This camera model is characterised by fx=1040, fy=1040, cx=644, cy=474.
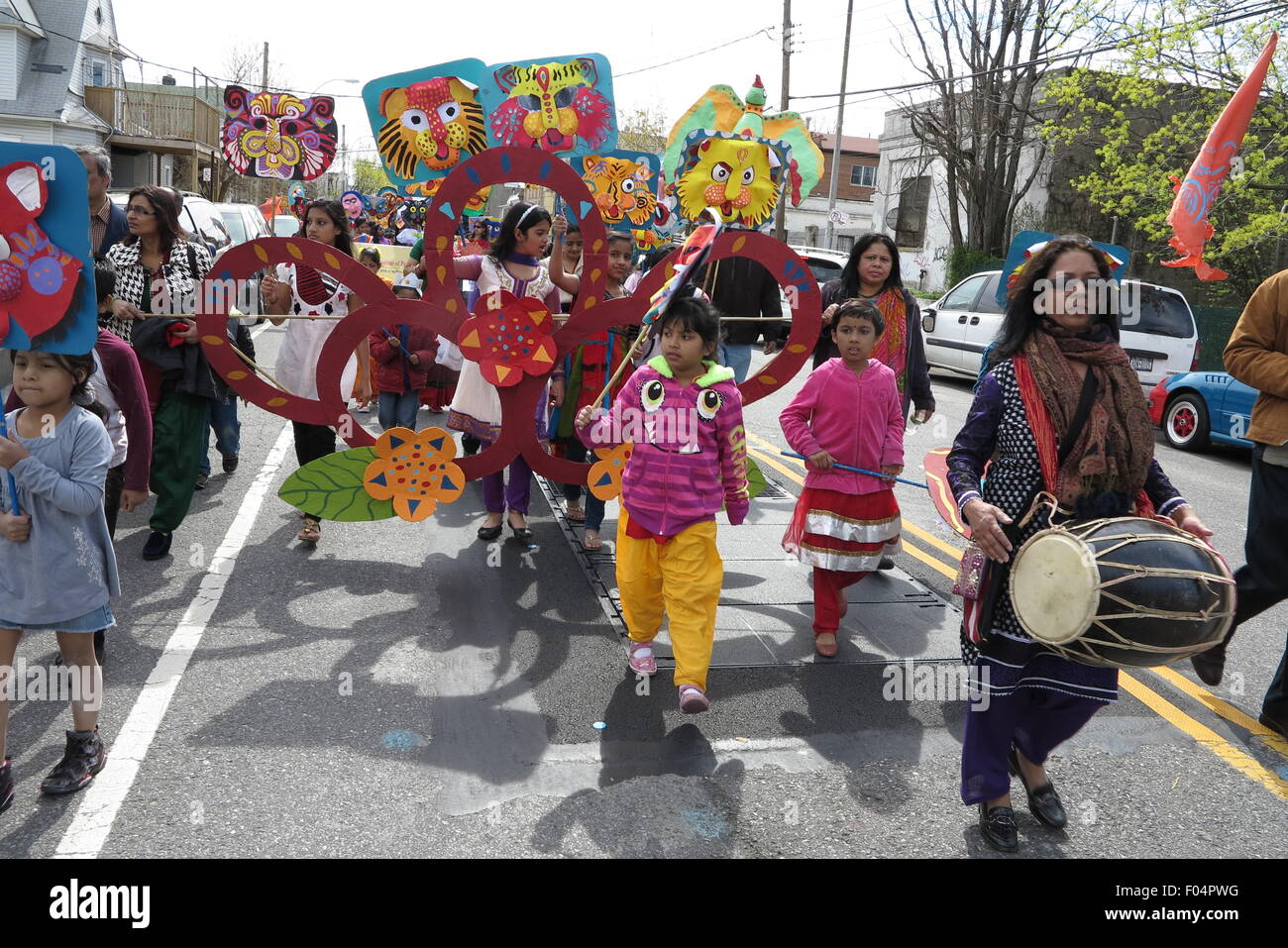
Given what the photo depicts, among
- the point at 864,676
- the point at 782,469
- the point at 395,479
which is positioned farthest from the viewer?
the point at 782,469

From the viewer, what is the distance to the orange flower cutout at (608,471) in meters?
5.03

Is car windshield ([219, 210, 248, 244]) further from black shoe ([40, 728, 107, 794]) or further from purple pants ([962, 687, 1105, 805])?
purple pants ([962, 687, 1105, 805])

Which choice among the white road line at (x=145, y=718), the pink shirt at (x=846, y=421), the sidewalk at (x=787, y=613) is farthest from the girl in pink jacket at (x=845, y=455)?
the white road line at (x=145, y=718)

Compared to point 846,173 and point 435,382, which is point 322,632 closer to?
point 435,382

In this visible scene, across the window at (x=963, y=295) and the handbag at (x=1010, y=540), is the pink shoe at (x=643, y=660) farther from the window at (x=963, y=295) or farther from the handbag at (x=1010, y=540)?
the window at (x=963, y=295)

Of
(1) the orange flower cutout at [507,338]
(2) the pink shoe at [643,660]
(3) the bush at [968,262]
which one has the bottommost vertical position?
(2) the pink shoe at [643,660]

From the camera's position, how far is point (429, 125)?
18.0 ft

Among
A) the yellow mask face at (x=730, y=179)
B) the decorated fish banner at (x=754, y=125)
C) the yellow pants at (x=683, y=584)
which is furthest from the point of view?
the decorated fish banner at (x=754, y=125)

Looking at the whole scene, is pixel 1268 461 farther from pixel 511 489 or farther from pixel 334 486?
pixel 334 486

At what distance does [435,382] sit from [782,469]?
9.77 feet

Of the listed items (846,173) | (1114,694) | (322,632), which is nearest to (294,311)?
(322,632)

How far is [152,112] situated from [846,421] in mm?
32132

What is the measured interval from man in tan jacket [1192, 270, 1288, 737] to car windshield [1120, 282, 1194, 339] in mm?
8477

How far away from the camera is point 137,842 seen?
9.69 feet
